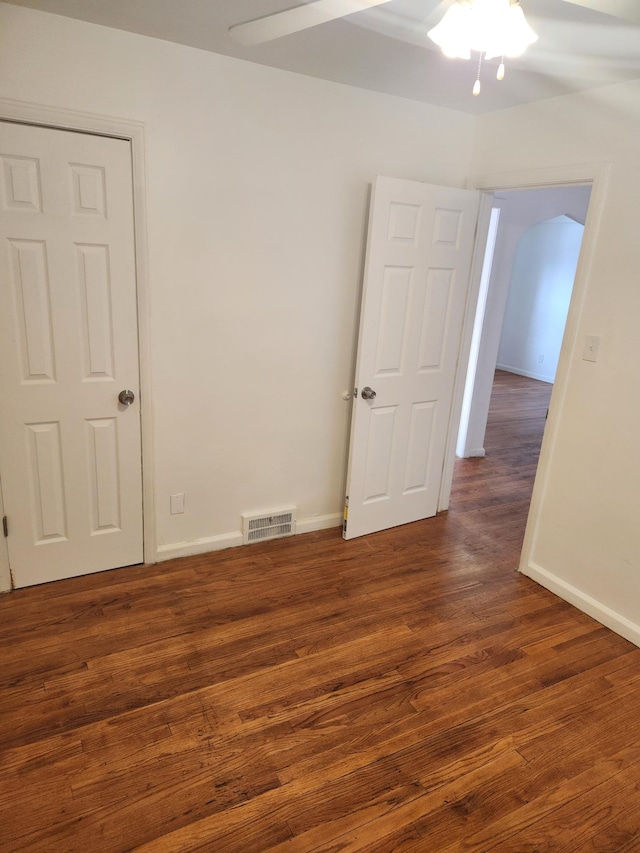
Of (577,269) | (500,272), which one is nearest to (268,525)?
(577,269)

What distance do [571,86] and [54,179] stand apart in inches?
91.4

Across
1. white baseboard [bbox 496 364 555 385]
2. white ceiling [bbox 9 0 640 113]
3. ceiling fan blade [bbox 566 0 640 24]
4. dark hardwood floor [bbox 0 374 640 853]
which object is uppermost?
white ceiling [bbox 9 0 640 113]

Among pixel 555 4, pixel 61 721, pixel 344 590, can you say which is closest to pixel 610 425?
pixel 344 590

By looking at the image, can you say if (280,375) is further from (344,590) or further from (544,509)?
(544,509)

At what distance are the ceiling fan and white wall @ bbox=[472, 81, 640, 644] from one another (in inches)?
30.8

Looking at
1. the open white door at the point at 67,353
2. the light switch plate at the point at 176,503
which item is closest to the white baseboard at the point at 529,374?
the light switch plate at the point at 176,503

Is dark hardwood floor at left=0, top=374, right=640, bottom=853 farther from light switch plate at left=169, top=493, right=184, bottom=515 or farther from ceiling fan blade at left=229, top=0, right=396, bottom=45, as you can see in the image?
ceiling fan blade at left=229, top=0, right=396, bottom=45

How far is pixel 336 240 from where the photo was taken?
9.65 ft

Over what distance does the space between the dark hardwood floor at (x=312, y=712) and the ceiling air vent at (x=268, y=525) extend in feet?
0.39

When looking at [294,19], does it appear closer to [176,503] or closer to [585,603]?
[176,503]

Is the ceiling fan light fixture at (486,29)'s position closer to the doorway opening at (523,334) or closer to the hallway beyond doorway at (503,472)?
the doorway opening at (523,334)

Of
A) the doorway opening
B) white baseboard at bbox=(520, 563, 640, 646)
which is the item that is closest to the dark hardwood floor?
white baseboard at bbox=(520, 563, 640, 646)

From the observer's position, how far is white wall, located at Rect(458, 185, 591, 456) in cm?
436

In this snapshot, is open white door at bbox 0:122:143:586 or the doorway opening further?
the doorway opening
